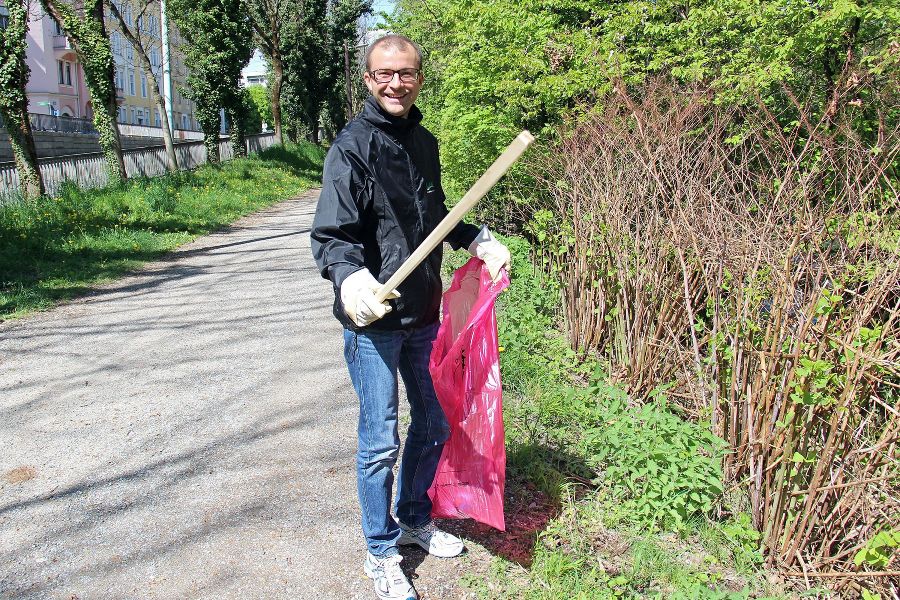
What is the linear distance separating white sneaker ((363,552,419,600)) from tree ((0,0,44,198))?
10.9 meters

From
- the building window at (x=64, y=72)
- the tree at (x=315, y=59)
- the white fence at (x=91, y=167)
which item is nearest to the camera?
the white fence at (x=91, y=167)

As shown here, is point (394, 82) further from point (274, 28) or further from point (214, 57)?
point (274, 28)

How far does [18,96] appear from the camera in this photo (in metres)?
10.9

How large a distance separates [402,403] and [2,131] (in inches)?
1085

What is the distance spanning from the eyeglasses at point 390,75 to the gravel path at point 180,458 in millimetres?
1851

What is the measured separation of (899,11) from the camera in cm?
621

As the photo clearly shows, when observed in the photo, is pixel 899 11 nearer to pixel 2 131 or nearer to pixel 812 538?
pixel 812 538

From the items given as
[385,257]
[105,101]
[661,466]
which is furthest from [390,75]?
[105,101]

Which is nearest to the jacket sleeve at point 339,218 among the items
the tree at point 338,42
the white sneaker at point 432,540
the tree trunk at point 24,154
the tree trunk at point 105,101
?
the white sneaker at point 432,540

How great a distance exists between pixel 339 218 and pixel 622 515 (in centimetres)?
187

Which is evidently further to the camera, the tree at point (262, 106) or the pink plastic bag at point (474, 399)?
the tree at point (262, 106)

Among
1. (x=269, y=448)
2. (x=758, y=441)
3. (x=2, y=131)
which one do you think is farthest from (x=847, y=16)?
(x=2, y=131)

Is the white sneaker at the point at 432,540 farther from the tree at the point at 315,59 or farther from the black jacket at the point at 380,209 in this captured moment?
the tree at the point at 315,59

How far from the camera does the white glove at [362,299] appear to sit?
6.66ft
